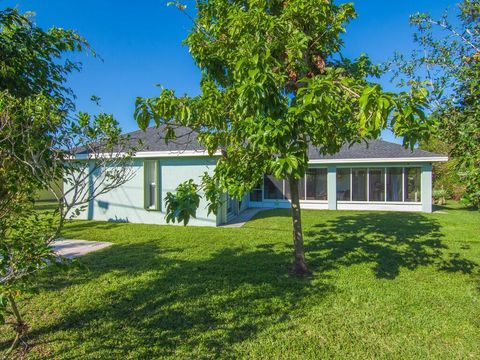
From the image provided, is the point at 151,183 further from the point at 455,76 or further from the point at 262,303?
the point at 455,76

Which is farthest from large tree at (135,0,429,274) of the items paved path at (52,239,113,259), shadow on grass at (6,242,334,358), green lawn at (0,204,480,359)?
paved path at (52,239,113,259)

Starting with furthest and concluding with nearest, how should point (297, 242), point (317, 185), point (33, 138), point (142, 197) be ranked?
point (317, 185)
point (142, 197)
point (297, 242)
point (33, 138)

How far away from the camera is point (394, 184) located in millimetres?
17516

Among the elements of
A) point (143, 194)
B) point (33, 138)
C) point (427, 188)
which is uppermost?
point (33, 138)

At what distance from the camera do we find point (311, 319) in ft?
14.8

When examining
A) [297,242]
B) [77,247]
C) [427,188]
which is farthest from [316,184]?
[77,247]

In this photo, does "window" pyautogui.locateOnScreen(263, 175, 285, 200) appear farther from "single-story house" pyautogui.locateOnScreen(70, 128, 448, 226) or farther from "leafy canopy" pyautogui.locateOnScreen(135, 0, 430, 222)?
"leafy canopy" pyautogui.locateOnScreen(135, 0, 430, 222)

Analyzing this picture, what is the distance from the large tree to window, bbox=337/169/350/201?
12.1 metres

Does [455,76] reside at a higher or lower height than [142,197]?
higher

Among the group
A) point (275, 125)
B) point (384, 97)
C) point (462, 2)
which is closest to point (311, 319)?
point (275, 125)

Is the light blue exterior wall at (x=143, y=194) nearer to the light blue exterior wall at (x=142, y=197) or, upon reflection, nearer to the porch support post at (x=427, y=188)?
the light blue exterior wall at (x=142, y=197)

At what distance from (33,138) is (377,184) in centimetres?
1784

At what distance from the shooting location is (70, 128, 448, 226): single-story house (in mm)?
12914

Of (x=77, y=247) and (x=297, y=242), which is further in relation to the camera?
(x=77, y=247)
